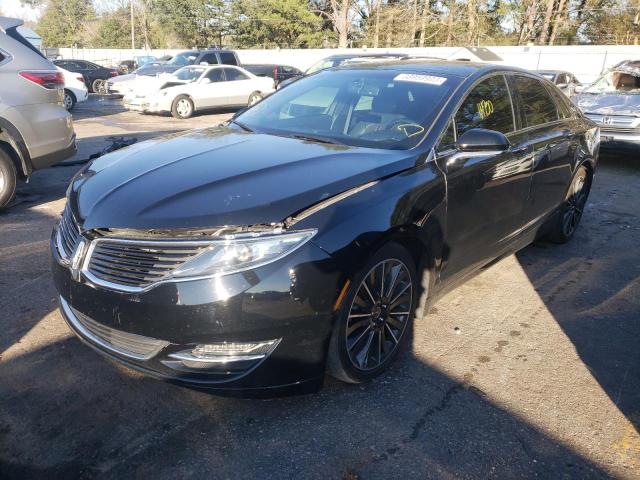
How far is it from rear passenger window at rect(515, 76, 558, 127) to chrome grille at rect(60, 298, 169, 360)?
3.25m

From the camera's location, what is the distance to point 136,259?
7.48ft

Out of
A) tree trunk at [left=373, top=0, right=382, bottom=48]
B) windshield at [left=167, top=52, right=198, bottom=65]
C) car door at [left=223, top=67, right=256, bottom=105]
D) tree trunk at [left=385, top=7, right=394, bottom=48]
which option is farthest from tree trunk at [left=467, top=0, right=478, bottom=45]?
car door at [left=223, top=67, right=256, bottom=105]

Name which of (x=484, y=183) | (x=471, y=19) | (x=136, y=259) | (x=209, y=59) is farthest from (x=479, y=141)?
(x=471, y=19)

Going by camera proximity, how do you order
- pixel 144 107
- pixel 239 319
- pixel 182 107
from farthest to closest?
pixel 182 107
pixel 144 107
pixel 239 319

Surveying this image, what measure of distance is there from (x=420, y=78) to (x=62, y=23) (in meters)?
74.9

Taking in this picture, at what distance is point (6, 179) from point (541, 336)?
212 inches

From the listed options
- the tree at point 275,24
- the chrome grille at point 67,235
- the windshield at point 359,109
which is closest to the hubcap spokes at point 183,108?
the windshield at point 359,109

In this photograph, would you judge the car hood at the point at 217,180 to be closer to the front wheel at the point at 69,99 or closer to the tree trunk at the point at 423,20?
the front wheel at the point at 69,99

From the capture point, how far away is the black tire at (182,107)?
15172mm

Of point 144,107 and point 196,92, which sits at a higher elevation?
point 196,92

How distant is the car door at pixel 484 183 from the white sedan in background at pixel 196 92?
11.5m

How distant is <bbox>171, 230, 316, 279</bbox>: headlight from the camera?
2.20m

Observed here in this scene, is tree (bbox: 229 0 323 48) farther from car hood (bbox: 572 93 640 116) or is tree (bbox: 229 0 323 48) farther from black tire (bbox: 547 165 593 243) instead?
black tire (bbox: 547 165 593 243)

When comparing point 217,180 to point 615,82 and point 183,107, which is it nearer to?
point 615,82
